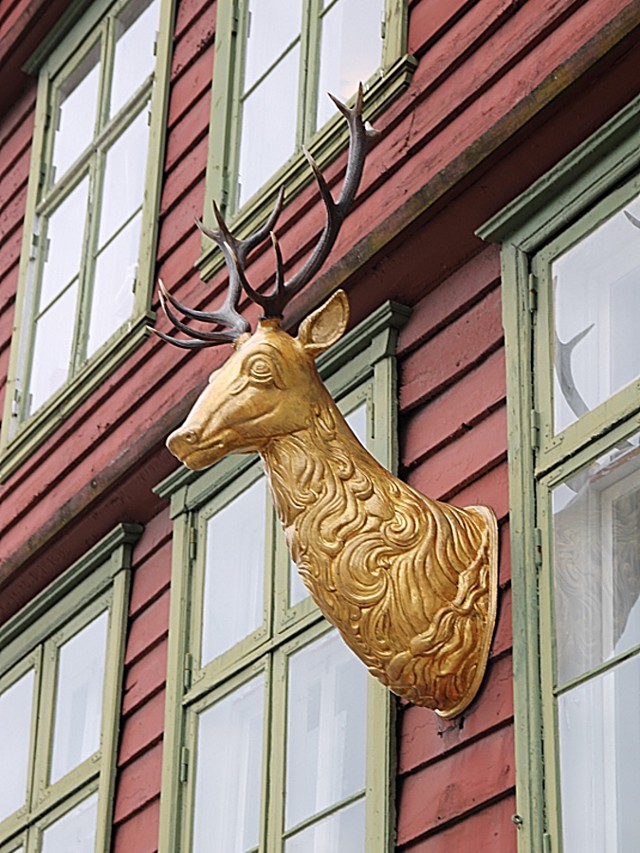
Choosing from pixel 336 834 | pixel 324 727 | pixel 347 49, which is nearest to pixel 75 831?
pixel 324 727

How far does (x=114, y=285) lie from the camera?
31.8ft

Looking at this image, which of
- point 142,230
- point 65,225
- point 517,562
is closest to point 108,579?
point 142,230

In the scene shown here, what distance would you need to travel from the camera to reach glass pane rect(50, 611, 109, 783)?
8703 mm

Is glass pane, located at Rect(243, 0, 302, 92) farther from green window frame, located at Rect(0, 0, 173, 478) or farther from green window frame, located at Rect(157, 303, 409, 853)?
green window frame, located at Rect(157, 303, 409, 853)

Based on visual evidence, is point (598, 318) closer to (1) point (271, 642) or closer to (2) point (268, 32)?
(1) point (271, 642)

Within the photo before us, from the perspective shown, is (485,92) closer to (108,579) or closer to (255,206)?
(255,206)

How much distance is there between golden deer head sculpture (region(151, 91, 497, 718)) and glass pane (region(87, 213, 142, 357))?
3.02m

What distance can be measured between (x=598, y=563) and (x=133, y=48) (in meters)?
5.21

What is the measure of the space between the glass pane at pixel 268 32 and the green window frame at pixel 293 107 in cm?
2

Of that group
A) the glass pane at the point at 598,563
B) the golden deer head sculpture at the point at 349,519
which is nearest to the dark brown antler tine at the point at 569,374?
the glass pane at the point at 598,563

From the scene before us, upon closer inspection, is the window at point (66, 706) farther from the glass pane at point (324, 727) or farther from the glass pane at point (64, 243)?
the glass pane at point (64, 243)

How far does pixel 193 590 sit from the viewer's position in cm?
809

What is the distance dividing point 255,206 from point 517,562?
105 inches

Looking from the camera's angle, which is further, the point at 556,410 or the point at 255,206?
the point at 255,206
